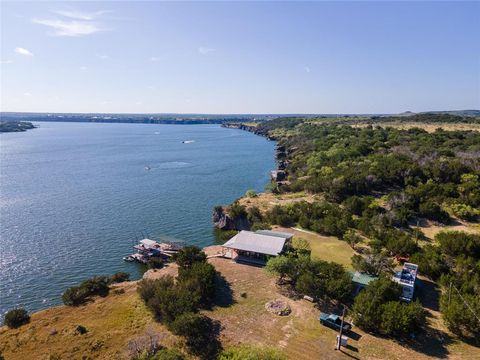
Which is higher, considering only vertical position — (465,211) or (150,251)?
(465,211)

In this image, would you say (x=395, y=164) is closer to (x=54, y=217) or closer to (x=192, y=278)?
(x=192, y=278)

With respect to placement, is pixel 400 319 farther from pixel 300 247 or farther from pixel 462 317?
pixel 300 247

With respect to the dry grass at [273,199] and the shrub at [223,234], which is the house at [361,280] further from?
the dry grass at [273,199]

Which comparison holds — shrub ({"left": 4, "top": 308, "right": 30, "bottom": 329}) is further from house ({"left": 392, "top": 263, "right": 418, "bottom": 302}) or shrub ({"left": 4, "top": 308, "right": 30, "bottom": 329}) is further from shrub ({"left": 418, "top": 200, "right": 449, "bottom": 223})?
shrub ({"left": 418, "top": 200, "right": 449, "bottom": 223})

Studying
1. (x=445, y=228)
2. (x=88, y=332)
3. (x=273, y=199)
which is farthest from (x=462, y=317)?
(x=273, y=199)

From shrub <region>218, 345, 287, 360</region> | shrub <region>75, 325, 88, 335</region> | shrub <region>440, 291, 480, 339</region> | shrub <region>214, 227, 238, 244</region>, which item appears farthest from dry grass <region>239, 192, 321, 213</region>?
shrub <region>218, 345, 287, 360</region>

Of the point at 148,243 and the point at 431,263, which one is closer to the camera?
the point at 431,263

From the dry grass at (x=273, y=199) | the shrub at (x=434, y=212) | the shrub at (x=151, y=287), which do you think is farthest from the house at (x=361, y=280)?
the dry grass at (x=273, y=199)
